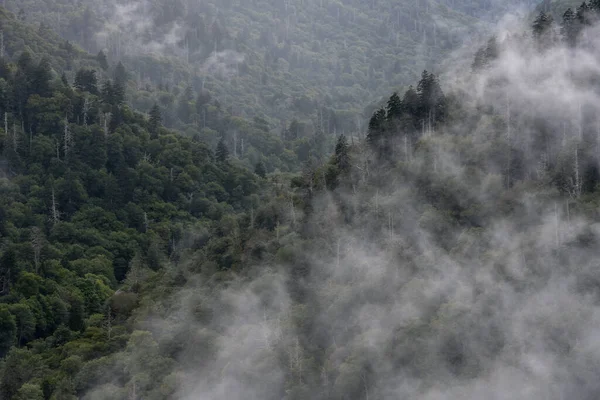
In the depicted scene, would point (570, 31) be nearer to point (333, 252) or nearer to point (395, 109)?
point (395, 109)

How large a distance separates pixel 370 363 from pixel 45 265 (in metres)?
36.7

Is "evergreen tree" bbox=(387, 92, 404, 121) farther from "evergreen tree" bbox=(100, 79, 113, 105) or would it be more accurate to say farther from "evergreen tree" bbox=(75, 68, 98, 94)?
"evergreen tree" bbox=(75, 68, 98, 94)

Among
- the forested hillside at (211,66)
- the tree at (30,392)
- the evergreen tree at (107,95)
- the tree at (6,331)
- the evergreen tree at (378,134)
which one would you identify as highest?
the forested hillside at (211,66)

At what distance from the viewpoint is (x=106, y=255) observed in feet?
253

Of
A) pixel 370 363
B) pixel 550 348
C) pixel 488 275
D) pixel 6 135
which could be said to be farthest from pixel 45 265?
pixel 550 348

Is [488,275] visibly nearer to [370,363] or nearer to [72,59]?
[370,363]

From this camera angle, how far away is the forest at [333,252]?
46.2m

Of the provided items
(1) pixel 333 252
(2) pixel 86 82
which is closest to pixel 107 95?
(2) pixel 86 82

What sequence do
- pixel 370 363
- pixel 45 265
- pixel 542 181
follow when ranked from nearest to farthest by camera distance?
pixel 370 363, pixel 542 181, pixel 45 265

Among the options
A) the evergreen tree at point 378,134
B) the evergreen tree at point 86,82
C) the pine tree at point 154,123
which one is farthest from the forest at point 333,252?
the evergreen tree at point 86,82

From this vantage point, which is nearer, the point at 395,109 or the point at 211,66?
the point at 395,109

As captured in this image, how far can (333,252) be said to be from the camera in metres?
57.2

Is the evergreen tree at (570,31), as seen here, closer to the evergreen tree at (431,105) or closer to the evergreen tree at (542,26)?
the evergreen tree at (542,26)

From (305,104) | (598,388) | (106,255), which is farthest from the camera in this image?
(305,104)
